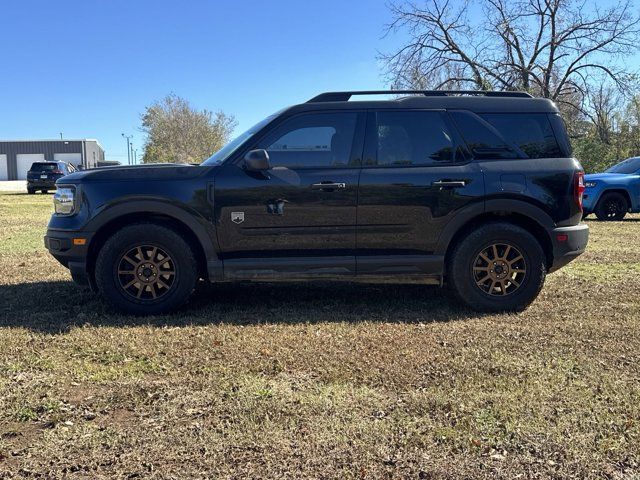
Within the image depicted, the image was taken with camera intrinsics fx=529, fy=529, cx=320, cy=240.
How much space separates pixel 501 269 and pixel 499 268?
20mm

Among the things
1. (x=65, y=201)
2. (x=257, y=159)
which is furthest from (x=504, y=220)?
(x=65, y=201)

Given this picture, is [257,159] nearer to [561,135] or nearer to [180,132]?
[561,135]

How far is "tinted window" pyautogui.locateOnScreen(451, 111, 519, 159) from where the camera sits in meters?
4.88

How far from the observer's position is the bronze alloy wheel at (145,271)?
471 cm

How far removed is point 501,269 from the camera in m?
4.91

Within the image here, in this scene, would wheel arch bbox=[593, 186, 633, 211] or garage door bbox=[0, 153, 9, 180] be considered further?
garage door bbox=[0, 153, 9, 180]

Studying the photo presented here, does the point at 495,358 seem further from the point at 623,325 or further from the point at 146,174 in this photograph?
the point at 146,174

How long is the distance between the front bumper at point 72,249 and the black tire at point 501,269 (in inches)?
129

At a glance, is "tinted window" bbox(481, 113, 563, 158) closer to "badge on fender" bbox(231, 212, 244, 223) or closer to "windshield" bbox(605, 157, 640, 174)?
"badge on fender" bbox(231, 212, 244, 223)

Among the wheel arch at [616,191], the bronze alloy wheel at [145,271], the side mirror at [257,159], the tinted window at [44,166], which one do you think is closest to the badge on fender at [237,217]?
the side mirror at [257,159]

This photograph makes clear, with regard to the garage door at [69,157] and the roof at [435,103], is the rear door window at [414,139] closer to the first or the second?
the roof at [435,103]

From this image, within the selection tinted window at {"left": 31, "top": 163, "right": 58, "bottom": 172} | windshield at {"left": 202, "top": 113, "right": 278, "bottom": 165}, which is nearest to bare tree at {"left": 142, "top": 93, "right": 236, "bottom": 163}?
tinted window at {"left": 31, "top": 163, "right": 58, "bottom": 172}

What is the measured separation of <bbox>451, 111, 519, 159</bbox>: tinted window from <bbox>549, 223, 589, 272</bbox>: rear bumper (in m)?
0.81

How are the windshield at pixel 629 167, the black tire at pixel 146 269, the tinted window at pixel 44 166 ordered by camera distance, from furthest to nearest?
the tinted window at pixel 44 166 → the windshield at pixel 629 167 → the black tire at pixel 146 269
